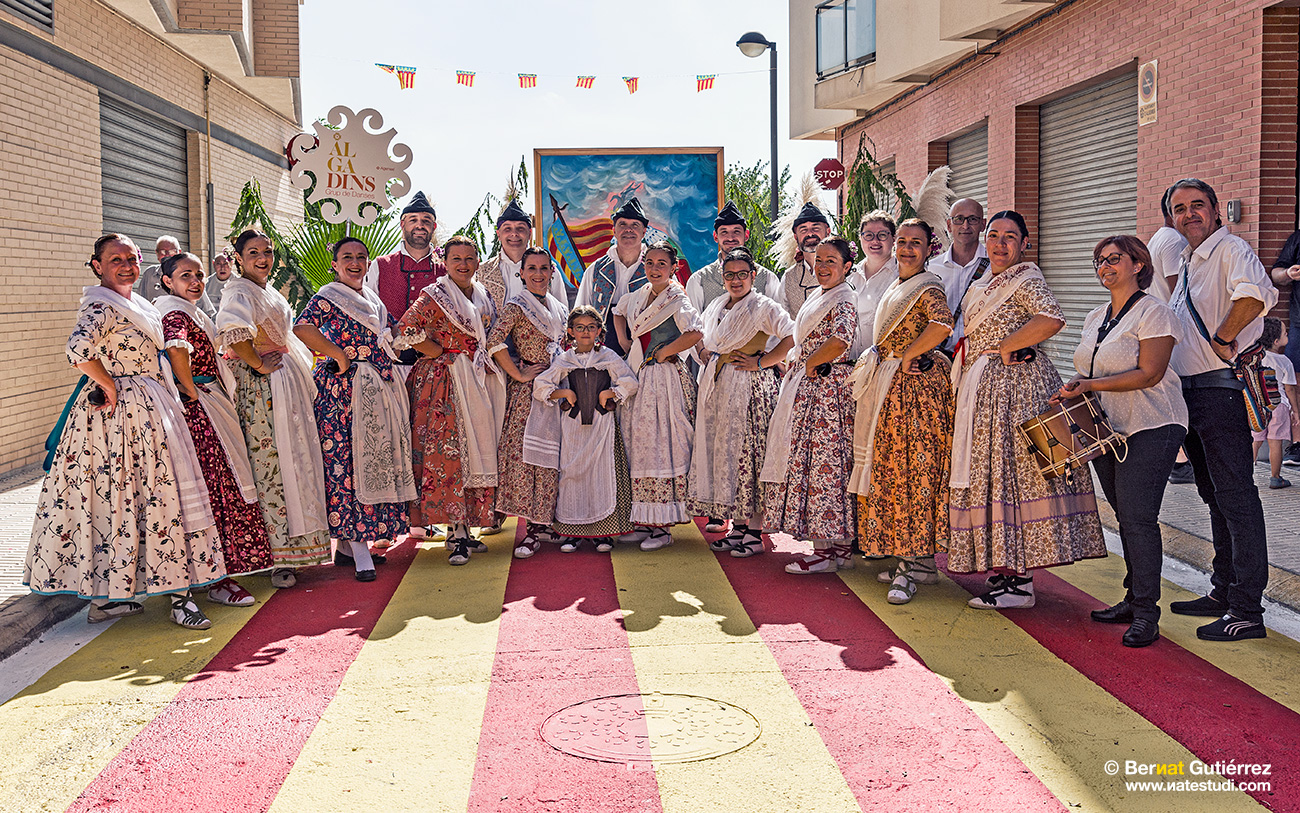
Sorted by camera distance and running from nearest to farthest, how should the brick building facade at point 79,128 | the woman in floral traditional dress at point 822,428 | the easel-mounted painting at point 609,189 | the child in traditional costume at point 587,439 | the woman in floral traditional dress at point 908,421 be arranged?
the woman in floral traditional dress at point 908,421 < the woman in floral traditional dress at point 822,428 < the child in traditional costume at point 587,439 < the brick building facade at point 79,128 < the easel-mounted painting at point 609,189

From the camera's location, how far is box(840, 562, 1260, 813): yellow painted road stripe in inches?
140

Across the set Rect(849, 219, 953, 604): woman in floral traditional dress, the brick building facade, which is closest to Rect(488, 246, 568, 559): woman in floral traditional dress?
Rect(849, 219, 953, 604): woman in floral traditional dress

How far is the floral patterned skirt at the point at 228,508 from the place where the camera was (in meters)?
6.11

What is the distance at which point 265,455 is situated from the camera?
21.5ft

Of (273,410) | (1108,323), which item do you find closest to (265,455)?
(273,410)

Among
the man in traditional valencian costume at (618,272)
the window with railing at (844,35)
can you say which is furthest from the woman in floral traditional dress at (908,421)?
the window with railing at (844,35)

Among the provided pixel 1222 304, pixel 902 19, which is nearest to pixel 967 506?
pixel 1222 304

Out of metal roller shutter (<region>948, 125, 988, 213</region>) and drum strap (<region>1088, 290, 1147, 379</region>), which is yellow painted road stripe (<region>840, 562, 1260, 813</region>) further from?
metal roller shutter (<region>948, 125, 988, 213</region>)

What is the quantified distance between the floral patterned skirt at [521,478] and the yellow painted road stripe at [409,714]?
0.98 meters

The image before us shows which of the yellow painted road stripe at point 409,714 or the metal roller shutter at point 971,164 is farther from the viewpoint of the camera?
the metal roller shutter at point 971,164

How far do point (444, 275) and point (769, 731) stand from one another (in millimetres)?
4458

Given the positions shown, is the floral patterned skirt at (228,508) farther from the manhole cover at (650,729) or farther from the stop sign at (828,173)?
the stop sign at (828,173)

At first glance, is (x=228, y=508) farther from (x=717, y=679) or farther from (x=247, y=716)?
(x=717, y=679)

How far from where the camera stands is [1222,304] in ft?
18.1
